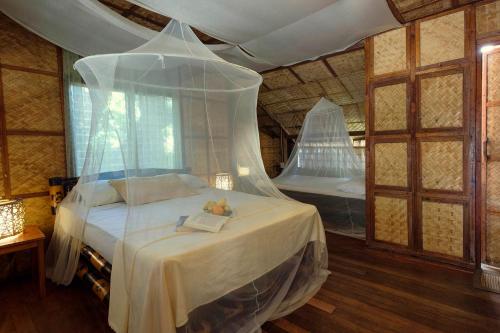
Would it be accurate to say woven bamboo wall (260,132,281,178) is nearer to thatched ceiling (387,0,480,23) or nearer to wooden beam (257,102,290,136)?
wooden beam (257,102,290,136)

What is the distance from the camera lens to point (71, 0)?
2.06 meters

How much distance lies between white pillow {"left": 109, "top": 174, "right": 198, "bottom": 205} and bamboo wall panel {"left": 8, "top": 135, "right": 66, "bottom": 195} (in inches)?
29.0

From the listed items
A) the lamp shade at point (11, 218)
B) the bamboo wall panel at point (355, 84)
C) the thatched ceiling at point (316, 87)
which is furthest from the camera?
the bamboo wall panel at point (355, 84)

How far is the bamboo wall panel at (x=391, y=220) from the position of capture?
120 inches

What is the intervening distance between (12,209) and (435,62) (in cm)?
432

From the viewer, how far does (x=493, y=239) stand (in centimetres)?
265

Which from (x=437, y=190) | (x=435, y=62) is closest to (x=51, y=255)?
(x=437, y=190)

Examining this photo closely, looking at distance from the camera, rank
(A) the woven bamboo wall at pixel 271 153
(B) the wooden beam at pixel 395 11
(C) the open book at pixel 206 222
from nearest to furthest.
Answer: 1. (C) the open book at pixel 206 222
2. (B) the wooden beam at pixel 395 11
3. (A) the woven bamboo wall at pixel 271 153

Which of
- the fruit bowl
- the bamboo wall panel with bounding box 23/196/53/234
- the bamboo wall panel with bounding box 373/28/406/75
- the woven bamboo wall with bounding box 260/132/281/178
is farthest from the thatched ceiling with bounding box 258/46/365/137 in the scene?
the bamboo wall panel with bounding box 23/196/53/234

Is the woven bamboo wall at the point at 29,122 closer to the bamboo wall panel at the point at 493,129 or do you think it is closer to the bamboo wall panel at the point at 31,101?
the bamboo wall panel at the point at 31,101

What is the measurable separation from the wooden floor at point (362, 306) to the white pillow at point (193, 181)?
1.23 meters

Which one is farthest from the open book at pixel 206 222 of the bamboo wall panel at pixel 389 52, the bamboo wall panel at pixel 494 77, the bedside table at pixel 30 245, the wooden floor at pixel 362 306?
the bamboo wall panel at pixel 494 77

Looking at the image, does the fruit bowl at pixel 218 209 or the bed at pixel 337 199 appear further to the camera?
the bed at pixel 337 199

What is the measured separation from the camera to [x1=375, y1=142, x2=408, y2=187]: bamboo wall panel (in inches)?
119
